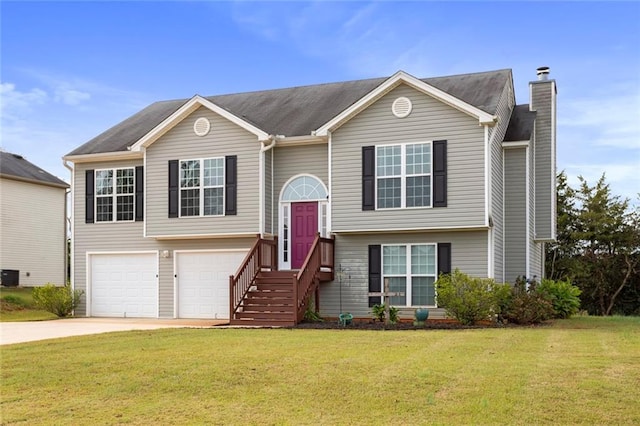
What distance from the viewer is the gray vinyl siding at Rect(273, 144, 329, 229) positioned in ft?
69.8

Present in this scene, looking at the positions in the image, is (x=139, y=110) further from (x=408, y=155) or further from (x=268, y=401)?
(x=268, y=401)

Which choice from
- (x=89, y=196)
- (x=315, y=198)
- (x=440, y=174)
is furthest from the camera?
(x=89, y=196)

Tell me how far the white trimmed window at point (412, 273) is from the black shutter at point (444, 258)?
154 mm

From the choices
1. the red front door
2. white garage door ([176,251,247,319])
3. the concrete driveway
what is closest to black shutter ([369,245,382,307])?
the red front door

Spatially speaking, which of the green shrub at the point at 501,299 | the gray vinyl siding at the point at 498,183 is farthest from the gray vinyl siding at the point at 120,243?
the green shrub at the point at 501,299

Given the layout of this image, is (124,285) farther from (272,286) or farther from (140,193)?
(272,286)

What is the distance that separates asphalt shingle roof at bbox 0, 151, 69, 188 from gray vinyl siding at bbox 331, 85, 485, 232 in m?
19.3

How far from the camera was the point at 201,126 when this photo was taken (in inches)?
855

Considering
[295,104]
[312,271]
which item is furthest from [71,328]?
[295,104]

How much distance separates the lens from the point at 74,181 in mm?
24141

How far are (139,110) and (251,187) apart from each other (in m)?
8.37

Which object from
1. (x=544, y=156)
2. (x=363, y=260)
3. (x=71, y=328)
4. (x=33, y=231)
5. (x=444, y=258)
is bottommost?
(x=71, y=328)

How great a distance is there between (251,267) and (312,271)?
1880 millimetres

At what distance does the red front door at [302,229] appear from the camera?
2127 centimetres
